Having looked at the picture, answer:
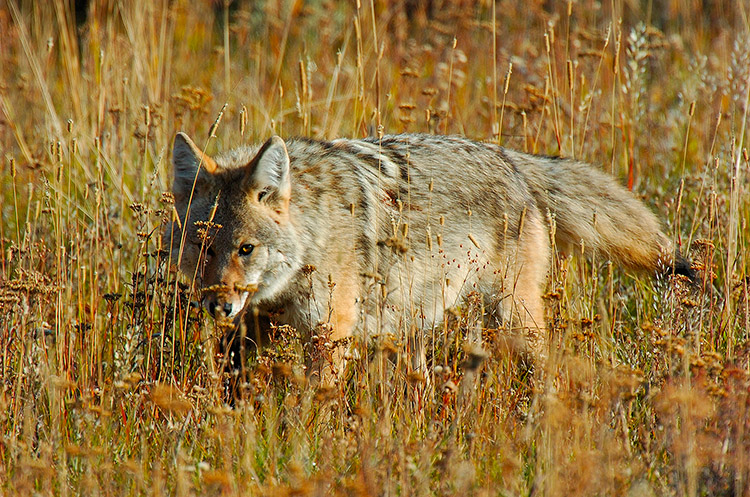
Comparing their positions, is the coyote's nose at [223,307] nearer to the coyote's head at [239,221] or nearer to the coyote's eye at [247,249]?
the coyote's head at [239,221]

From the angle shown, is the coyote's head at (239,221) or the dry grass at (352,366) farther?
the coyote's head at (239,221)

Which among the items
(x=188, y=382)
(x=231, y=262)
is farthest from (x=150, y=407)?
(x=231, y=262)

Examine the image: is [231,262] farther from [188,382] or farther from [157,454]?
[157,454]

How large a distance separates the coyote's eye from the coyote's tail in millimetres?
1641

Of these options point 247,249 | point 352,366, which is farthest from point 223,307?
point 352,366

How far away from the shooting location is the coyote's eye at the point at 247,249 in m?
3.66

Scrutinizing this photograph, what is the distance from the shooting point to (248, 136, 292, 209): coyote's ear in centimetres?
362

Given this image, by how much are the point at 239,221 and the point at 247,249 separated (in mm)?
137

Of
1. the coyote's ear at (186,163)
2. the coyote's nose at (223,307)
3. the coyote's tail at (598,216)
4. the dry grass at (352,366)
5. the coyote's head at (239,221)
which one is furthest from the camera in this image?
the coyote's tail at (598,216)

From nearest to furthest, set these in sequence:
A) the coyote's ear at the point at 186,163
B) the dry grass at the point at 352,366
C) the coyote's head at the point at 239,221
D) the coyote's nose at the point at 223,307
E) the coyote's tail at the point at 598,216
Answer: the dry grass at the point at 352,366 → the coyote's nose at the point at 223,307 → the coyote's head at the point at 239,221 → the coyote's ear at the point at 186,163 → the coyote's tail at the point at 598,216

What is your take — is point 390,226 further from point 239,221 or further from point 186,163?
point 186,163

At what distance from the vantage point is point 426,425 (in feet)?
11.0

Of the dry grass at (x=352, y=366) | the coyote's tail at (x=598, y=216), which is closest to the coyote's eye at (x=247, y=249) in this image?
the dry grass at (x=352, y=366)

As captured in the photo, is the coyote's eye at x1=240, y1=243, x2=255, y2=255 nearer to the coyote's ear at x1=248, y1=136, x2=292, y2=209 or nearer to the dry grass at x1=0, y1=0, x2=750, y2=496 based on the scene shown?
the coyote's ear at x1=248, y1=136, x2=292, y2=209
